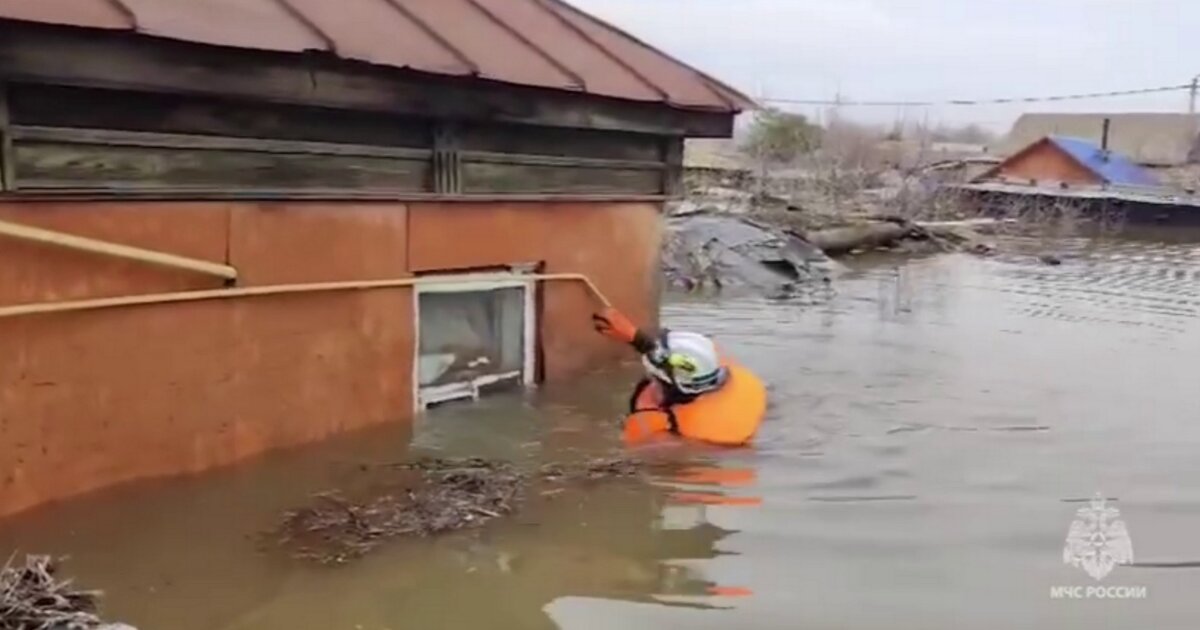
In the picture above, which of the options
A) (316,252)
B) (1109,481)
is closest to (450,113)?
(316,252)

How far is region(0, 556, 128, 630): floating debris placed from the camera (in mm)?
3732

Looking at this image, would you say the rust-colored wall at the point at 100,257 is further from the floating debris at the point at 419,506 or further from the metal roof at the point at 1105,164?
the metal roof at the point at 1105,164

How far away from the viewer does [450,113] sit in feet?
26.3

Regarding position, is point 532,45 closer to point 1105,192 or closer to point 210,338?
point 210,338

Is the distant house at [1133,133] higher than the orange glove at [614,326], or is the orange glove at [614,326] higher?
the distant house at [1133,133]

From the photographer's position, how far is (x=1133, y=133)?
232ft

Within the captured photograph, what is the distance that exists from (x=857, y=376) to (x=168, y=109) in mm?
7103

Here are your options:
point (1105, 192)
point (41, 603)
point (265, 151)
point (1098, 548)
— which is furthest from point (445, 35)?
point (1105, 192)

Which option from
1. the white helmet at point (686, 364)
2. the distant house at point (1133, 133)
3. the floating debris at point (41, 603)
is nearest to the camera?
the floating debris at point (41, 603)

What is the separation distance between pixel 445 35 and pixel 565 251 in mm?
2213

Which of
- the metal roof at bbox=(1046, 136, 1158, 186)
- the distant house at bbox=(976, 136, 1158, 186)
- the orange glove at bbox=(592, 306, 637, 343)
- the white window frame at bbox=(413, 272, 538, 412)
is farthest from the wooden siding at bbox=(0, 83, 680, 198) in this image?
the metal roof at bbox=(1046, 136, 1158, 186)

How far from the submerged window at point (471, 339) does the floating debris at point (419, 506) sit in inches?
47.1

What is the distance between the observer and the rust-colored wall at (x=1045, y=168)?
165 ft

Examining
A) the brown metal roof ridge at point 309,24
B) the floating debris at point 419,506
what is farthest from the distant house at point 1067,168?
the brown metal roof ridge at point 309,24
